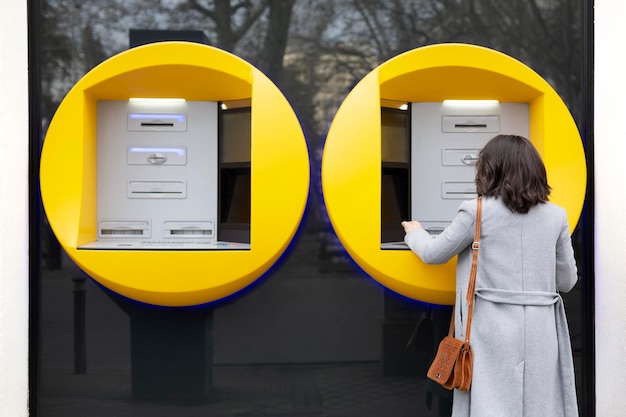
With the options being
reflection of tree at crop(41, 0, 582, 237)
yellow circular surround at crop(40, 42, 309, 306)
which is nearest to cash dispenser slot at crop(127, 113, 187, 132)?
yellow circular surround at crop(40, 42, 309, 306)

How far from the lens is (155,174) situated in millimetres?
3059

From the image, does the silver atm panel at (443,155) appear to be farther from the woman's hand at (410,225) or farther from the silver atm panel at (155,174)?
the silver atm panel at (155,174)

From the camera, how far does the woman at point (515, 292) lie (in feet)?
7.89

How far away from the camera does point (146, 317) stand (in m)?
3.18


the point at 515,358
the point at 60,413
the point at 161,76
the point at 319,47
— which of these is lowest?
the point at 60,413

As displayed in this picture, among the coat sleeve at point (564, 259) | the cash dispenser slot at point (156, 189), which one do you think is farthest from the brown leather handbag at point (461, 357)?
the cash dispenser slot at point (156, 189)

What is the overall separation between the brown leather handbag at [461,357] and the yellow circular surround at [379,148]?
39cm

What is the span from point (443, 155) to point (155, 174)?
1.47 metres

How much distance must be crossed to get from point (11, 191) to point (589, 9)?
326cm

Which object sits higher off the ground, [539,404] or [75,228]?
[75,228]

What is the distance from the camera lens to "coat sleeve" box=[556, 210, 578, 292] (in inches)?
98.3

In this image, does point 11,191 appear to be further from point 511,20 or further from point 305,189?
point 511,20

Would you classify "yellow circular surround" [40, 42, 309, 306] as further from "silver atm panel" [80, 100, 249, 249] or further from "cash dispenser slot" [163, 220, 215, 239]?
"cash dispenser slot" [163, 220, 215, 239]

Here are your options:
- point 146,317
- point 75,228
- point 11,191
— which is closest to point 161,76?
point 75,228
